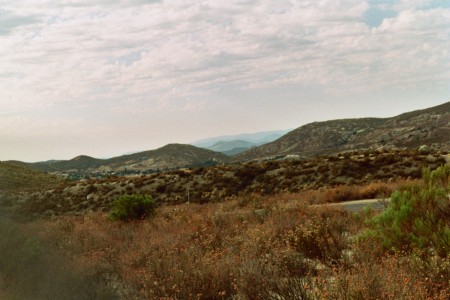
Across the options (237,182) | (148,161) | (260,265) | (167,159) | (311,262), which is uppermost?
(148,161)

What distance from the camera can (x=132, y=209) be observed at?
17047mm

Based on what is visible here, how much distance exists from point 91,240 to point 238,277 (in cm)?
616

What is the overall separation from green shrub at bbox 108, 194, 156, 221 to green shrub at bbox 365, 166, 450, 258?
11.2m

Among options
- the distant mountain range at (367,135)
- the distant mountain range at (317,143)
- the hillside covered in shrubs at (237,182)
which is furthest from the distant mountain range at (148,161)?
the hillside covered in shrubs at (237,182)

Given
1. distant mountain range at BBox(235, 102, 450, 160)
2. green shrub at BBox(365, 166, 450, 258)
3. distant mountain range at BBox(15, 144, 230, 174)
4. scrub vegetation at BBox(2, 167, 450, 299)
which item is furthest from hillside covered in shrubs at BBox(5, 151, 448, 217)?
distant mountain range at BBox(15, 144, 230, 174)

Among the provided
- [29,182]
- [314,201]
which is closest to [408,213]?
[314,201]

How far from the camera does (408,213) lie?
7191 millimetres

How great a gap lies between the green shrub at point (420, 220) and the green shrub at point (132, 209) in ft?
36.8

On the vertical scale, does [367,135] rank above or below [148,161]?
below

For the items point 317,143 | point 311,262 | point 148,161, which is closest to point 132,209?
point 311,262

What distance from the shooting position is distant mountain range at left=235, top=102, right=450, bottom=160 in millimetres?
74938

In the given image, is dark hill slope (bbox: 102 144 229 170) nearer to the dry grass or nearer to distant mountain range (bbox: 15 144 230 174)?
distant mountain range (bbox: 15 144 230 174)

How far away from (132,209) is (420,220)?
493 inches

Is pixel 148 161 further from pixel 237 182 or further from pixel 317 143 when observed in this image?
pixel 237 182
